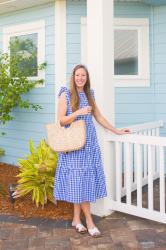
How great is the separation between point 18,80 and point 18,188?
2064 millimetres

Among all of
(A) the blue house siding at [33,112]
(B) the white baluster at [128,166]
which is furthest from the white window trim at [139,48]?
(B) the white baluster at [128,166]

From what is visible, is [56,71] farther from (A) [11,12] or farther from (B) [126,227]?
(B) [126,227]

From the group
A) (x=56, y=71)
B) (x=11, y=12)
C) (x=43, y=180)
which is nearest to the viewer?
(x=43, y=180)

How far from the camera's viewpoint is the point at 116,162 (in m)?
4.12

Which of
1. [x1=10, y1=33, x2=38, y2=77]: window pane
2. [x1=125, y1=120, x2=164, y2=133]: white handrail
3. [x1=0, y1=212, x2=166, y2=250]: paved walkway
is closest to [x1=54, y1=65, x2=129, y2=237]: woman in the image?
[x1=0, y1=212, x2=166, y2=250]: paved walkway

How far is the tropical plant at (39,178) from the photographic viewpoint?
437 cm

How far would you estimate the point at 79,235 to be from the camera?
364 centimetres

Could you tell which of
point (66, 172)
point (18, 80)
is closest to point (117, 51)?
point (18, 80)

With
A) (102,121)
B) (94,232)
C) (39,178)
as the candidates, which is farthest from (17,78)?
(94,232)

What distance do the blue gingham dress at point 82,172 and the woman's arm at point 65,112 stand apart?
44 mm

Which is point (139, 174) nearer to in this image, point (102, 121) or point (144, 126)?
point (102, 121)

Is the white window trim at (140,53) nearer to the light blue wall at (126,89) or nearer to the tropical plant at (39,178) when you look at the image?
the light blue wall at (126,89)

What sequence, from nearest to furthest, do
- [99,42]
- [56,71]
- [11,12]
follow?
[99,42] < [56,71] < [11,12]

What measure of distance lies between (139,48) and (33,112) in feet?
6.86
